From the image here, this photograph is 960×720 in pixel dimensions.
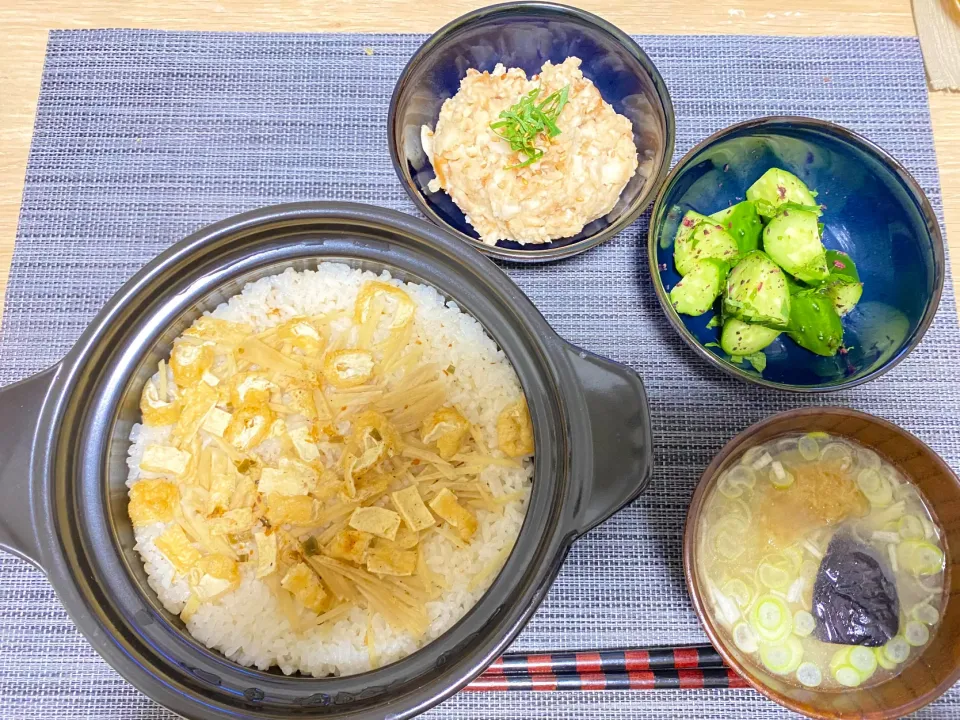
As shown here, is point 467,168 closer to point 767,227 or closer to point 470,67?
point 470,67

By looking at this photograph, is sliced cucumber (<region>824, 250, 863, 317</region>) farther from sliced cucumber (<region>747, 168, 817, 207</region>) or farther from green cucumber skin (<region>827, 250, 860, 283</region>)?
sliced cucumber (<region>747, 168, 817, 207</region>)

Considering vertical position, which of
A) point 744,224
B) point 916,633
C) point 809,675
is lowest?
point 809,675

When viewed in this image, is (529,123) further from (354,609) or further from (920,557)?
(920,557)

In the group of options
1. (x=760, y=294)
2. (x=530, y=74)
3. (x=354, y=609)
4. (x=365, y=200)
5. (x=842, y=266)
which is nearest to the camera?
(x=354, y=609)

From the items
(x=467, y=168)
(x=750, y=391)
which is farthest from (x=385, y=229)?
(x=750, y=391)

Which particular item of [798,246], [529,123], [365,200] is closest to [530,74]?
[529,123]

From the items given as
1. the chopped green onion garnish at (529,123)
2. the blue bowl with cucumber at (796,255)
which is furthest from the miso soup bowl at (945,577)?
the chopped green onion garnish at (529,123)

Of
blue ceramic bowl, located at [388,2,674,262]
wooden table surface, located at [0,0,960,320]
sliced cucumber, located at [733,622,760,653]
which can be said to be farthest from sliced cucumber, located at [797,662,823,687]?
wooden table surface, located at [0,0,960,320]

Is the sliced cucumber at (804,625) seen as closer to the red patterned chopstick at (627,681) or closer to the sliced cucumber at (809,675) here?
the sliced cucumber at (809,675)
